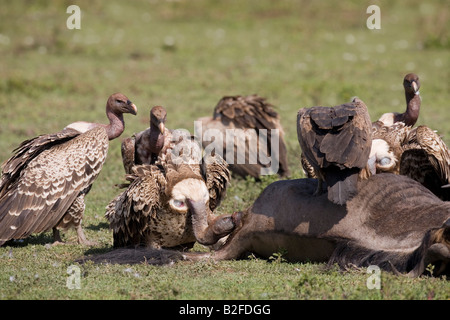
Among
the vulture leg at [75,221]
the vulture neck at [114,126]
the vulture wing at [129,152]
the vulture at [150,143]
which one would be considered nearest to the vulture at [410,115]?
the vulture at [150,143]

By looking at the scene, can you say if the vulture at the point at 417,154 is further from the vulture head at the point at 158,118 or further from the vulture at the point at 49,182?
the vulture at the point at 49,182

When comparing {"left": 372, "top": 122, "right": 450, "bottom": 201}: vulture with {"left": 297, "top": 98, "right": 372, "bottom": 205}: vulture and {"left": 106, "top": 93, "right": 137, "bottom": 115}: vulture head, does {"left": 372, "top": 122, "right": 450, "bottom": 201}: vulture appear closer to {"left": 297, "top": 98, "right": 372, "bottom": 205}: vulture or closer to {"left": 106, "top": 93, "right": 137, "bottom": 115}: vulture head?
{"left": 297, "top": 98, "right": 372, "bottom": 205}: vulture

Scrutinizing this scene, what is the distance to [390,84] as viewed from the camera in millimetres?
14656

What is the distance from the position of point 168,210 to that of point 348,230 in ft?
4.76

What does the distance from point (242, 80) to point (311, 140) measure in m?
9.19

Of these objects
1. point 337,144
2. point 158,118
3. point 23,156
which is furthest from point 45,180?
point 337,144

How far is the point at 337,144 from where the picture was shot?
5617 millimetres

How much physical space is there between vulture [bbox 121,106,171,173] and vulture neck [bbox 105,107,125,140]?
23 cm

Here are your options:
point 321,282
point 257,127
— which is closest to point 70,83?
point 257,127

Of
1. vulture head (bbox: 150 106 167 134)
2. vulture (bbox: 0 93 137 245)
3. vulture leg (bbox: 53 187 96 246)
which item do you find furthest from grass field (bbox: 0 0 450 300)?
vulture head (bbox: 150 106 167 134)

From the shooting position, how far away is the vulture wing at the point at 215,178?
6676 mm

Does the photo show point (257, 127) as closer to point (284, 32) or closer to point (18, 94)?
point (18, 94)

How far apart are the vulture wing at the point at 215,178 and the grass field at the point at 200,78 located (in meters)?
0.86

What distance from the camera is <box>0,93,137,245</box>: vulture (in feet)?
22.6
